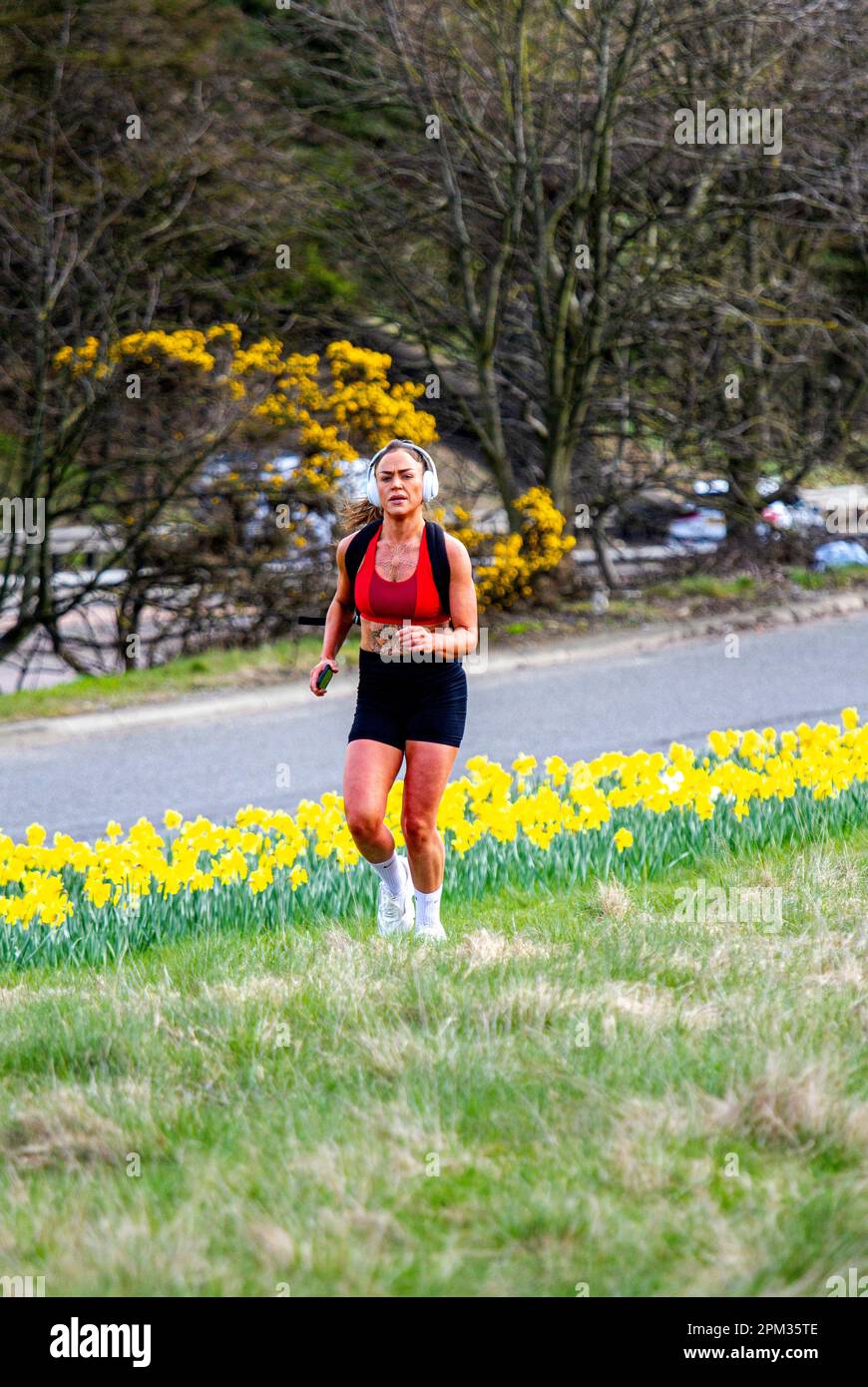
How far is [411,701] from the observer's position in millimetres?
4520

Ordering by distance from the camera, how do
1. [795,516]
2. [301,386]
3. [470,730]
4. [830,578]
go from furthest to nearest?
[795,516] < [830,578] < [301,386] < [470,730]

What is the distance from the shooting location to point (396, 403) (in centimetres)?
1219

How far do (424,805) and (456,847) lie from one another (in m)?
0.94

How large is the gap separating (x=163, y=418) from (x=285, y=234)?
8.18 ft

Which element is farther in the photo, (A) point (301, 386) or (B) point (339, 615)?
(A) point (301, 386)

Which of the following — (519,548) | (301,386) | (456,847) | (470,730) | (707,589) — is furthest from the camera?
(707,589)

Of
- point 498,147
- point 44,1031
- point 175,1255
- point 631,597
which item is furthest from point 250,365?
point 175,1255

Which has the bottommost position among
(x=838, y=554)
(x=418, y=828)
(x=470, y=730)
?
(x=470, y=730)

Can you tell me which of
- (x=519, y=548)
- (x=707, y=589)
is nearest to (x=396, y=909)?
(x=519, y=548)

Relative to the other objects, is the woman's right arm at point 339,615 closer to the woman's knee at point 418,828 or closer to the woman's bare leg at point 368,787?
the woman's bare leg at point 368,787

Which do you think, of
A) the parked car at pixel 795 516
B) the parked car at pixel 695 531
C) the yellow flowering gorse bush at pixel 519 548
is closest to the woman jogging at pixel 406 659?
the yellow flowering gorse bush at pixel 519 548

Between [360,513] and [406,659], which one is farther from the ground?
[360,513]

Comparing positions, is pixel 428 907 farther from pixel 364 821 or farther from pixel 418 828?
pixel 364 821
